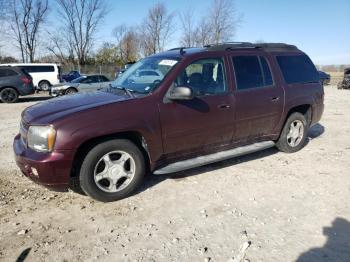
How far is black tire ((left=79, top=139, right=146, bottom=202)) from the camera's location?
3887 mm

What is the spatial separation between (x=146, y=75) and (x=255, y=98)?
1.72 meters

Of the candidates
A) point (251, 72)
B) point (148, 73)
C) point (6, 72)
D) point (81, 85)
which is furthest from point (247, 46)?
point (6, 72)

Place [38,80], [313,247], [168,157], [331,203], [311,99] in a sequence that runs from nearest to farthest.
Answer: [313,247]
[331,203]
[168,157]
[311,99]
[38,80]

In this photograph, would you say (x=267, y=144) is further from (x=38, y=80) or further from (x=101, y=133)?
(x=38, y=80)

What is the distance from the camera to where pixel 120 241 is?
3297mm

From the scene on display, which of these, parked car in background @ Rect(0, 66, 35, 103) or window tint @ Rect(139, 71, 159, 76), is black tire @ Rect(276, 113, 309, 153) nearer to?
window tint @ Rect(139, 71, 159, 76)

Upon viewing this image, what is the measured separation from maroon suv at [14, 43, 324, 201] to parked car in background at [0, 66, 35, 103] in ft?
→ 40.9

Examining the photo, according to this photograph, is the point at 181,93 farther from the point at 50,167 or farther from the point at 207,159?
the point at 50,167

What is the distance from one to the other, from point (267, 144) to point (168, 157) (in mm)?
1978

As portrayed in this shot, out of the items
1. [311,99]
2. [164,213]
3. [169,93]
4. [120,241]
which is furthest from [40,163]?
[311,99]

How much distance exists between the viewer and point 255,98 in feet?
16.8

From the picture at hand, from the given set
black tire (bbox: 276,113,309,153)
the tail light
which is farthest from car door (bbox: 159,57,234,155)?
the tail light

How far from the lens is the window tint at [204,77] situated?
4.53m

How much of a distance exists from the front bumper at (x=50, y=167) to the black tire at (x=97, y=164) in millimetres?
196
